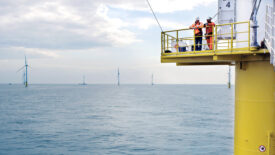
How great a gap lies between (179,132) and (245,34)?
25.2 metres

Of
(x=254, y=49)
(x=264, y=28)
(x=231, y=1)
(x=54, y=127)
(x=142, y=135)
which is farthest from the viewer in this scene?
(x=54, y=127)

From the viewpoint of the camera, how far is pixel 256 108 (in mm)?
9109

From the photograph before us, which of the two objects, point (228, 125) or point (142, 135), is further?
point (228, 125)

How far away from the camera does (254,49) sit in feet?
27.4

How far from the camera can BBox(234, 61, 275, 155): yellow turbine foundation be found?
29.4 feet

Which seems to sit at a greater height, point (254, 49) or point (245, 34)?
point (245, 34)

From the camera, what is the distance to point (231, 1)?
Result: 10391 millimetres

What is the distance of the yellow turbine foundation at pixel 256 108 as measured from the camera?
8953mm

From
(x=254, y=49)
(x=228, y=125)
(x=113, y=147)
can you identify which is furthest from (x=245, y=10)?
(x=228, y=125)

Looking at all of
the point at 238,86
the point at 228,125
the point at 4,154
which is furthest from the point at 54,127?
the point at 238,86

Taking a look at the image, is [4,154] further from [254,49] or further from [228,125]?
[228,125]

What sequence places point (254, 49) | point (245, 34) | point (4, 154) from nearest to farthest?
point (254, 49), point (245, 34), point (4, 154)

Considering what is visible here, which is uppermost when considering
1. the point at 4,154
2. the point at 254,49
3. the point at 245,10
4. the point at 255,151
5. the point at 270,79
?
the point at 245,10

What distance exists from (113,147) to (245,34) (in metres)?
20.0
